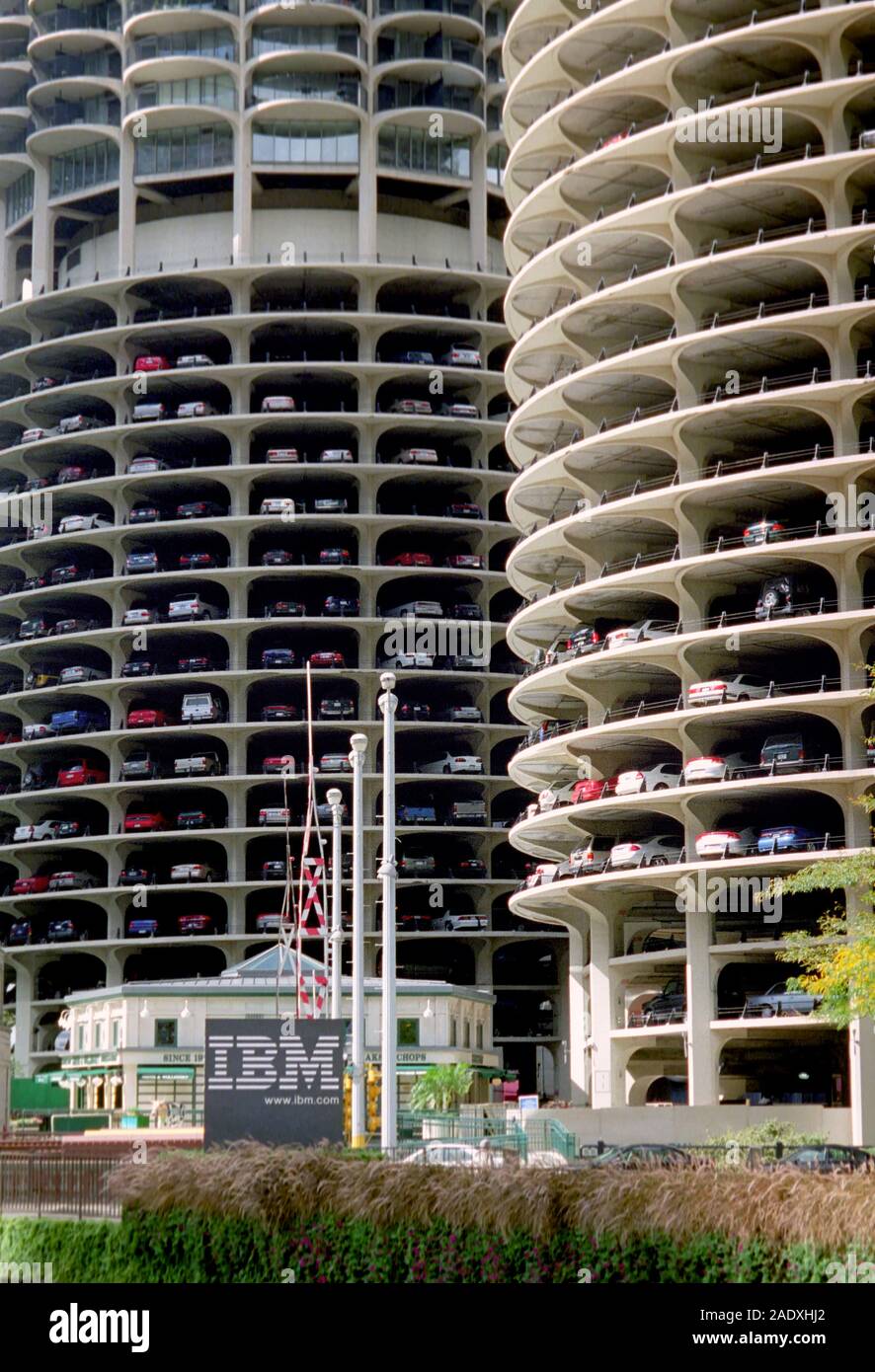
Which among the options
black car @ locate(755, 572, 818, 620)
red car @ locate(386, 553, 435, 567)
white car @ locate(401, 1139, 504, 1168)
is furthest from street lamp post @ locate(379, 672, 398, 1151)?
red car @ locate(386, 553, 435, 567)

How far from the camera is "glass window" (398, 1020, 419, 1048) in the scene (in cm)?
8469

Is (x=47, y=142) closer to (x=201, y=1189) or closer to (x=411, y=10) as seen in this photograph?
(x=411, y=10)

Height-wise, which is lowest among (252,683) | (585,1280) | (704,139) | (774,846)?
(585,1280)

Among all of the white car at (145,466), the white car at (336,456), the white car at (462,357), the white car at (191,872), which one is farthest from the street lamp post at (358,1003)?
the white car at (462,357)

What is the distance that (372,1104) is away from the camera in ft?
198

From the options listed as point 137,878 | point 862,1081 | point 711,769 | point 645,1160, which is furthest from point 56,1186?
point 137,878

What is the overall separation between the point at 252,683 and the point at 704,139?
167ft

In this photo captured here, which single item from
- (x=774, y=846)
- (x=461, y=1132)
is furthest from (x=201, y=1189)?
(x=774, y=846)

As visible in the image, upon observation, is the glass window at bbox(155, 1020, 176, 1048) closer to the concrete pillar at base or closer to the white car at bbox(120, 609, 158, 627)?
the concrete pillar at base

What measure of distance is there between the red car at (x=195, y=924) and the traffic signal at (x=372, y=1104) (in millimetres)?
45966

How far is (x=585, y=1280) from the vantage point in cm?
2405

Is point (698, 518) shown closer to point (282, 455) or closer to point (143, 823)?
point (282, 455)

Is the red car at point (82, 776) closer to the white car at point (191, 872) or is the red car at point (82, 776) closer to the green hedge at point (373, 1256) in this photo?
the white car at point (191, 872)

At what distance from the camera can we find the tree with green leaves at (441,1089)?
70375 mm
